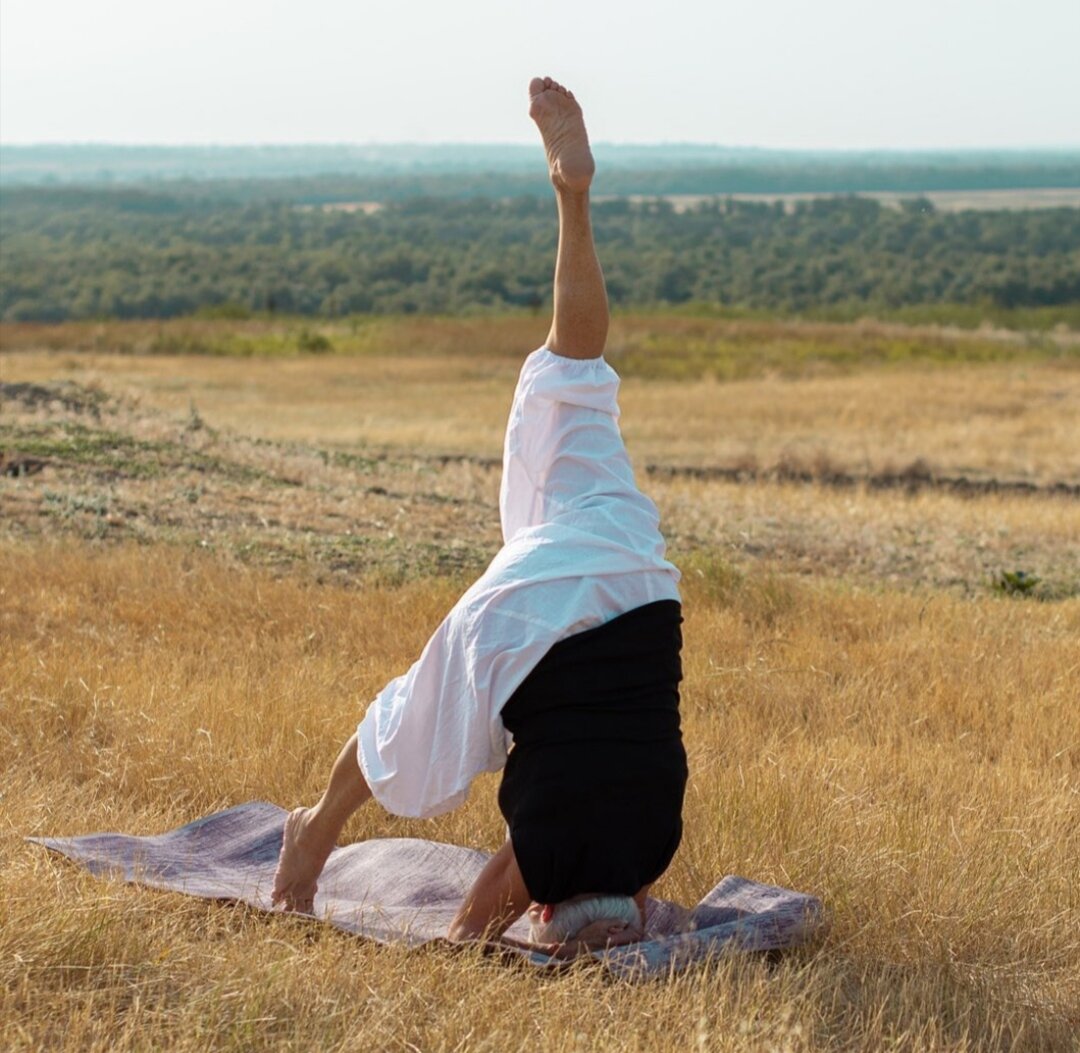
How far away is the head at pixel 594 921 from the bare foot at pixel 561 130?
165cm

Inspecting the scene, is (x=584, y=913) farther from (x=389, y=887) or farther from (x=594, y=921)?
(x=389, y=887)

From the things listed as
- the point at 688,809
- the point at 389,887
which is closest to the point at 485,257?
the point at 688,809

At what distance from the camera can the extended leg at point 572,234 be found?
4004 mm

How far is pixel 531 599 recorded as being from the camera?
382 centimetres

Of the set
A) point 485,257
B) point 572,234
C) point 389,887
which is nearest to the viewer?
point 572,234

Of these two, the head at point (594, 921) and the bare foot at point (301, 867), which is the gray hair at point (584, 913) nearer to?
the head at point (594, 921)

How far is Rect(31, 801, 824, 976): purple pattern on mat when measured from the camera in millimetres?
3891

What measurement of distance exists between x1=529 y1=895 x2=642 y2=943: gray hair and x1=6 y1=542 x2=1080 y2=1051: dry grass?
23 cm

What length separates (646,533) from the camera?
396 centimetres

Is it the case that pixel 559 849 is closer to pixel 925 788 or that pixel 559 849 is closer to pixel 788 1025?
pixel 788 1025

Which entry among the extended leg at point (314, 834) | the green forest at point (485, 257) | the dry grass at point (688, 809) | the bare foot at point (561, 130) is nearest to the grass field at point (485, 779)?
the dry grass at point (688, 809)

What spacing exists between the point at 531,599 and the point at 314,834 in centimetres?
83

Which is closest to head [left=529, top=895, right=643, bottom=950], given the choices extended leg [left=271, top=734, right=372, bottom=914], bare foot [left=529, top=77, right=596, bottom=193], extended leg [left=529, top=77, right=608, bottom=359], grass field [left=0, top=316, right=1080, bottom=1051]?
grass field [left=0, top=316, right=1080, bottom=1051]

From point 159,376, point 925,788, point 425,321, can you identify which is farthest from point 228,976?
point 425,321
